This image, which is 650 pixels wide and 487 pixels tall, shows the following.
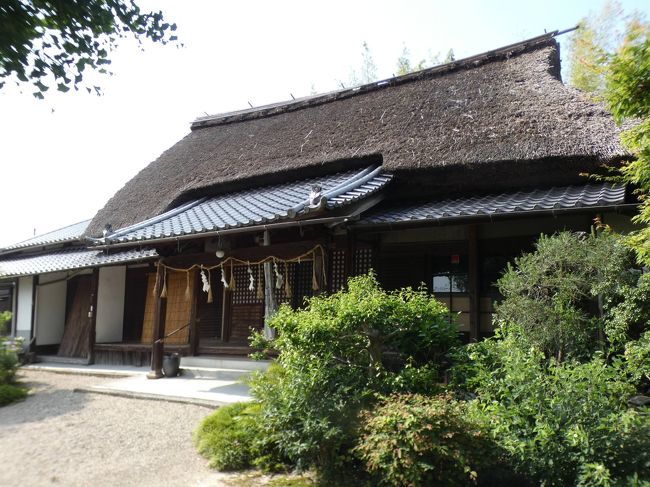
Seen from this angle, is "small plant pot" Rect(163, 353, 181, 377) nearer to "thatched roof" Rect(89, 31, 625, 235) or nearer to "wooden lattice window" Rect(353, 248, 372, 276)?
"wooden lattice window" Rect(353, 248, 372, 276)

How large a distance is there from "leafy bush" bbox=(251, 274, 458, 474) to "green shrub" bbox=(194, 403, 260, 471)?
282 millimetres

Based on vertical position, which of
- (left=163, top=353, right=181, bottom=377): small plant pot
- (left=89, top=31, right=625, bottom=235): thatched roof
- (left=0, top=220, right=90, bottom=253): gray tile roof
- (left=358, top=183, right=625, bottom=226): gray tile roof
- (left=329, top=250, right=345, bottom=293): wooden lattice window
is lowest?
(left=163, top=353, right=181, bottom=377): small plant pot

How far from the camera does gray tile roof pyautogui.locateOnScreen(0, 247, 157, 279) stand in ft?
38.3

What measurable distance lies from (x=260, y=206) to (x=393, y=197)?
88.3 inches

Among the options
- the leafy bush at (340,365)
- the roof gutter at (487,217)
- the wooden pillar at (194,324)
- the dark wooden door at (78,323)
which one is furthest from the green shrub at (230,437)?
the dark wooden door at (78,323)

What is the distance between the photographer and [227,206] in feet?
32.3

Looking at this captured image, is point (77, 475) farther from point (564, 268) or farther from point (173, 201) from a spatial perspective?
point (173, 201)

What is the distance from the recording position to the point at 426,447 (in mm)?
3787

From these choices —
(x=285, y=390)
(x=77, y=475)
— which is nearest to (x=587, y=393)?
(x=285, y=390)

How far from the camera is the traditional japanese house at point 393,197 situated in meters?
7.41

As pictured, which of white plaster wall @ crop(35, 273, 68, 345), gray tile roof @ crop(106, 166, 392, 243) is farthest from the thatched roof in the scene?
white plaster wall @ crop(35, 273, 68, 345)

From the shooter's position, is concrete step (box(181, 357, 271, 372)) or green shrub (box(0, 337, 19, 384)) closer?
concrete step (box(181, 357, 271, 372))

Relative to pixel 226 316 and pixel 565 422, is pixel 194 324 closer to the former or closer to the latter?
pixel 226 316

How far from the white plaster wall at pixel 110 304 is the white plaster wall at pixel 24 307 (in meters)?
2.25
